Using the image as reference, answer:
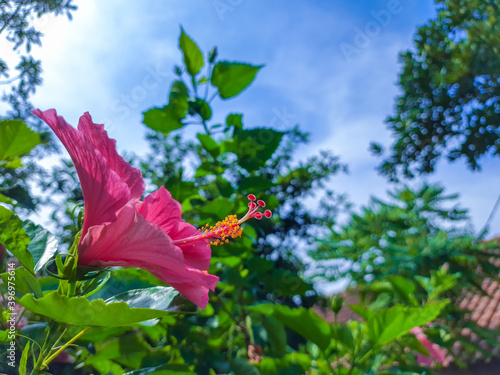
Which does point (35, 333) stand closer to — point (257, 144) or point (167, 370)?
point (167, 370)

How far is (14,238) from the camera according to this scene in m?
0.47

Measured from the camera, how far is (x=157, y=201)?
516mm

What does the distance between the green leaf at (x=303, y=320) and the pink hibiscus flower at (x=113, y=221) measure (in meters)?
0.49

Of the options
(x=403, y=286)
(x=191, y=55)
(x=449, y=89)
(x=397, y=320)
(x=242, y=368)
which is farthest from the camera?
(x=449, y=89)

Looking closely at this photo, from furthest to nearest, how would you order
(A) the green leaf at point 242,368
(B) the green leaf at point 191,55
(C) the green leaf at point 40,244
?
1. (B) the green leaf at point 191,55
2. (A) the green leaf at point 242,368
3. (C) the green leaf at point 40,244

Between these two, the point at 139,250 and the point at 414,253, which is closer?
the point at 139,250

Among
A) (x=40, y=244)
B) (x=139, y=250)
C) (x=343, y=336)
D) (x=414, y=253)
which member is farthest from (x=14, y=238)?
(x=414, y=253)

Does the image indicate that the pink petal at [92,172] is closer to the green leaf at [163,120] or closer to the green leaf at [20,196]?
the green leaf at [20,196]

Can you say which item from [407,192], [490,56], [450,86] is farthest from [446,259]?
[450,86]

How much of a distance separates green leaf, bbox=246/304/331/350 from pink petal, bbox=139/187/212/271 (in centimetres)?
42

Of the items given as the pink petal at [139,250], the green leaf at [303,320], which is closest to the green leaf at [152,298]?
the pink petal at [139,250]

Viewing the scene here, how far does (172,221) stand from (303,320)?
1.84 feet

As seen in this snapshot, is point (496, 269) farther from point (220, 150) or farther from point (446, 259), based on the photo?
point (220, 150)

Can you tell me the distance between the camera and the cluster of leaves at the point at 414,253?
198 centimetres
